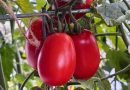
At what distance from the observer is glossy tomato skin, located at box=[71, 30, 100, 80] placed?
51cm

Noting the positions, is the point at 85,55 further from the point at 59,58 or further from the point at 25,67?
the point at 25,67

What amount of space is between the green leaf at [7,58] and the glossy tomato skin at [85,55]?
2.00 feet

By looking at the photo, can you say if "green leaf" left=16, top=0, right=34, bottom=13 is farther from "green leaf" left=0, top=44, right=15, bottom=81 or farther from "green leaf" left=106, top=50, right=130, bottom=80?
"green leaf" left=0, top=44, right=15, bottom=81

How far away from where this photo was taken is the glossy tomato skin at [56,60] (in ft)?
1.53

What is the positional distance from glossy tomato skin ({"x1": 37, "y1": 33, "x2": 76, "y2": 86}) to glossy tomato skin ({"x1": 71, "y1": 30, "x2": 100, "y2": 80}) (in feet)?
0.12

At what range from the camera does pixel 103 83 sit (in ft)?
2.35

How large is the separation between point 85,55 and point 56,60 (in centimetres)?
6

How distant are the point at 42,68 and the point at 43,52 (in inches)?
0.8

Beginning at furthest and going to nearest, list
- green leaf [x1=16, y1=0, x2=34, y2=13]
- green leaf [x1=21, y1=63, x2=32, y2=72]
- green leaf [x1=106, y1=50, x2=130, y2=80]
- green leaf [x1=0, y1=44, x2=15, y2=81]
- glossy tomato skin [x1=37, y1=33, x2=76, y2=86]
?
1. green leaf [x1=21, y1=63, x2=32, y2=72]
2. green leaf [x1=0, y1=44, x2=15, y2=81]
3. green leaf [x1=106, y1=50, x2=130, y2=80]
4. green leaf [x1=16, y1=0, x2=34, y2=13]
5. glossy tomato skin [x1=37, y1=33, x2=76, y2=86]

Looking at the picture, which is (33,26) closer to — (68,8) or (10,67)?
(68,8)

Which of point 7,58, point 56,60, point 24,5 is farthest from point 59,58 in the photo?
point 7,58

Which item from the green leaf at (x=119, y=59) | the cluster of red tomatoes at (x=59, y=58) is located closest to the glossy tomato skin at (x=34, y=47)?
the cluster of red tomatoes at (x=59, y=58)

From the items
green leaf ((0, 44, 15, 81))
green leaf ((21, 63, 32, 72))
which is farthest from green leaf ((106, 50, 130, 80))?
green leaf ((21, 63, 32, 72))

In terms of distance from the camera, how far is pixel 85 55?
515 millimetres
